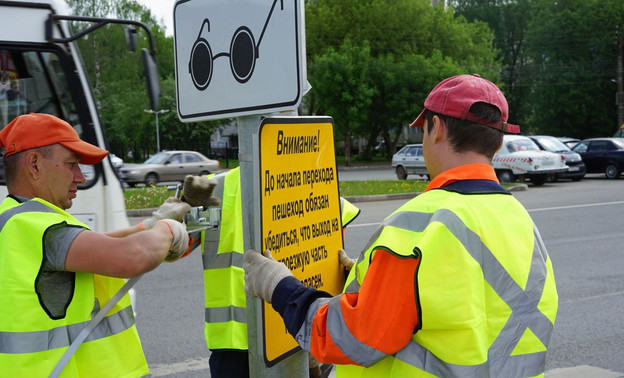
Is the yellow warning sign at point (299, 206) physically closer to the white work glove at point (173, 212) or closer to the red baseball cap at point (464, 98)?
the red baseball cap at point (464, 98)

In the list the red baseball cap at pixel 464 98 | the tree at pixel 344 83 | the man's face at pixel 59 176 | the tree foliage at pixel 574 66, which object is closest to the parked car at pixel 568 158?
the tree at pixel 344 83

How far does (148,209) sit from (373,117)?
28.3 metres

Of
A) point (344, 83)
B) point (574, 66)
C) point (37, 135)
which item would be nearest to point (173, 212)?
point (37, 135)

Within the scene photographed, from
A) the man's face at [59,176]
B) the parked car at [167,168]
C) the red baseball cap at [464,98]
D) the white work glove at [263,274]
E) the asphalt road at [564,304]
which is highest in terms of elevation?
the red baseball cap at [464,98]

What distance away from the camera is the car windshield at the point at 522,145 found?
2336cm

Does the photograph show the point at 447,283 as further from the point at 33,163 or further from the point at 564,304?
the point at 564,304

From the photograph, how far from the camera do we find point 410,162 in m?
27.2

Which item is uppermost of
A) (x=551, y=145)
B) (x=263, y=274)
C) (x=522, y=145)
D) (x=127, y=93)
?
(x=263, y=274)

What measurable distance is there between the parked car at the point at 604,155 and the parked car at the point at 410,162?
6122 millimetres

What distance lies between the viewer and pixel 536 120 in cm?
5438

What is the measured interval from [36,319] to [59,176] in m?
0.54

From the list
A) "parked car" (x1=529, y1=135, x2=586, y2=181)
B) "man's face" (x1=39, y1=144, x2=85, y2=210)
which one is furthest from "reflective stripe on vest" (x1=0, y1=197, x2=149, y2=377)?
"parked car" (x1=529, y1=135, x2=586, y2=181)

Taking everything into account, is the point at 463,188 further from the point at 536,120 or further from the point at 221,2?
the point at 536,120

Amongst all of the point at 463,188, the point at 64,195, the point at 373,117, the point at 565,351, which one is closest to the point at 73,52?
the point at 64,195
